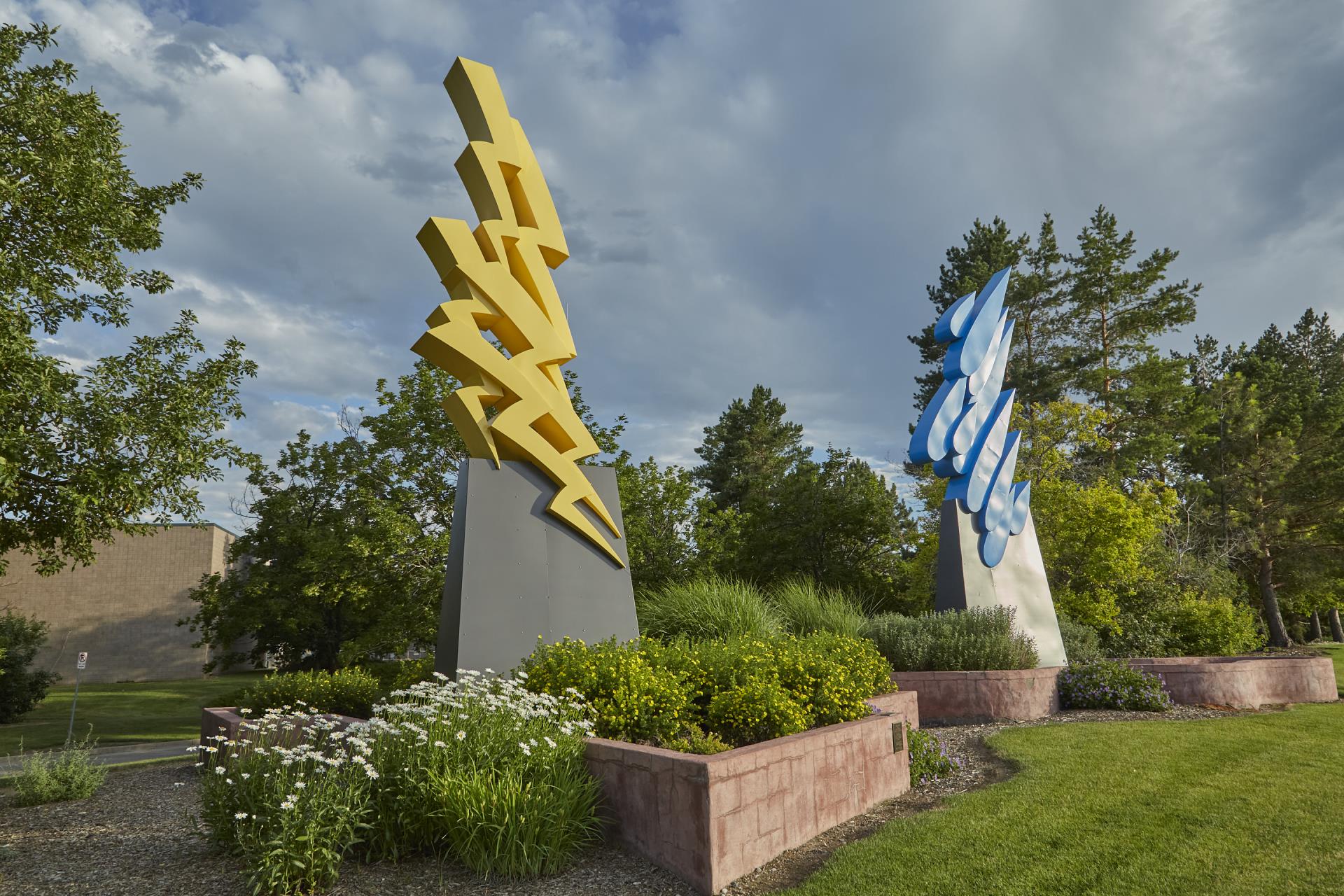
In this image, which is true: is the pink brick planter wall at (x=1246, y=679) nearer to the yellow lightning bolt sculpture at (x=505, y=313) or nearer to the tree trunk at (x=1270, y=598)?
the yellow lightning bolt sculpture at (x=505, y=313)

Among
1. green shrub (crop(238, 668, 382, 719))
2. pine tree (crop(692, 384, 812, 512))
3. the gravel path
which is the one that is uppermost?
pine tree (crop(692, 384, 812, 512))

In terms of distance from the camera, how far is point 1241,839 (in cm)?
461

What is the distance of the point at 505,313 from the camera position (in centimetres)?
855

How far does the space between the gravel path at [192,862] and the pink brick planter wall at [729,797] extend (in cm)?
11

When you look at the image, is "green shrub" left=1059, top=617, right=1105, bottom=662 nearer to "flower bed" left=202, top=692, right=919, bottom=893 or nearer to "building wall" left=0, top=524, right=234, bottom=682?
"flower bed" left=202, top=692, right=919, bottom=893

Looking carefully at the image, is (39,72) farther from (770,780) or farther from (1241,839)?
(1241,839)

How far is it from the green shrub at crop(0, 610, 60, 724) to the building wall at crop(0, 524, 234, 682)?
11.4m

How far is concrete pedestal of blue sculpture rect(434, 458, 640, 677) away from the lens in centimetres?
763

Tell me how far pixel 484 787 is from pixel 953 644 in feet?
24.9

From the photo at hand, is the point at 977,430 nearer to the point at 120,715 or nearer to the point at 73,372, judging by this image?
the point at 73,372

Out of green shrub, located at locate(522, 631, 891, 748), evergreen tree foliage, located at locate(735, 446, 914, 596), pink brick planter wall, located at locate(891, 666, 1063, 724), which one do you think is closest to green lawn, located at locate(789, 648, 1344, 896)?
green shrub, located at locate(522, 631, 891, 748)

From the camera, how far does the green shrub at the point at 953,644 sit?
10.3 metres

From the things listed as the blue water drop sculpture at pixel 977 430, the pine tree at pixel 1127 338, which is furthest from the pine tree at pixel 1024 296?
the blue water drop sculpture at pixel 977 430

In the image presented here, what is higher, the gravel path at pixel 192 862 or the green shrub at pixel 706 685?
the green shrub at pixel 706 685
